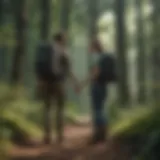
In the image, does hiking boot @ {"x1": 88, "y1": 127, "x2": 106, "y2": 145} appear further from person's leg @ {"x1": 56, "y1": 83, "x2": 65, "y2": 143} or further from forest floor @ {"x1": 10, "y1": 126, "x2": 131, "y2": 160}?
person's leg @ {"x1": 56, "y1": 83, "x2": 65, "y2": 143}

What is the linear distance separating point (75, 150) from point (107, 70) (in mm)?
343

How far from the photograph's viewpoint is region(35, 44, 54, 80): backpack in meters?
1.95

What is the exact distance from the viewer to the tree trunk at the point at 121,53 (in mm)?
1961

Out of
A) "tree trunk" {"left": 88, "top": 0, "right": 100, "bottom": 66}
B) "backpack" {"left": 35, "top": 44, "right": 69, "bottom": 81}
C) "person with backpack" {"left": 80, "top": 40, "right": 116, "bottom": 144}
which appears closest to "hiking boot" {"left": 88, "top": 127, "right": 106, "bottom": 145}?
"person with backpack" {"left": 80, "top": 40, "right": 116, "bottom": 144}

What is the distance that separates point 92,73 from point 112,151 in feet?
1.04

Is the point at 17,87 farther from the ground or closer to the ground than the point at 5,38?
closer to the ground

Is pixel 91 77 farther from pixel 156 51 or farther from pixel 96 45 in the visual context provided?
pixel 156 51

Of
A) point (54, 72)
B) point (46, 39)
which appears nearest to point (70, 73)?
point (54, 72)

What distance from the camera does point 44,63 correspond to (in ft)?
6.43

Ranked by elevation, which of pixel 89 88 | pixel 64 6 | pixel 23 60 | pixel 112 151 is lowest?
pixel 112 151

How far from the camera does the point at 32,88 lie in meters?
1.93

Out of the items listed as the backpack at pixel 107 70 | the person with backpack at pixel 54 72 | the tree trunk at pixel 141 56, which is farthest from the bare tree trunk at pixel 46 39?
the tree trunk at pixel 141 56

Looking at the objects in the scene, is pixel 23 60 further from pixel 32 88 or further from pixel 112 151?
pixel 112 151

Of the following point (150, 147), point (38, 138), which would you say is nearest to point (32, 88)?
point (38, 138)
